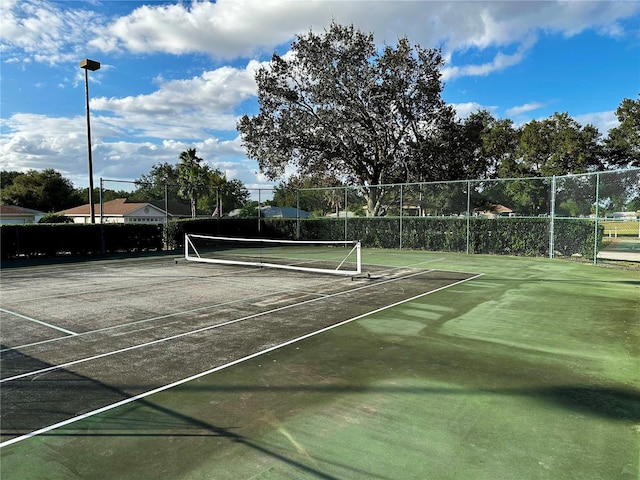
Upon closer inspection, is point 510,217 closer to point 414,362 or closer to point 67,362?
point 414,362

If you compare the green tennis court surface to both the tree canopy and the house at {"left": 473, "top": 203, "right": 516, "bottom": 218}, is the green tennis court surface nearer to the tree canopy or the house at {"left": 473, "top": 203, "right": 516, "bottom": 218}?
the house at {"left": 473, "top": 203, "right": 516, "bottom": 218}

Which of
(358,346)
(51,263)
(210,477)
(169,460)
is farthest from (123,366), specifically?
(51,263)

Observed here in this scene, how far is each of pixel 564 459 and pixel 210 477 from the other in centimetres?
237

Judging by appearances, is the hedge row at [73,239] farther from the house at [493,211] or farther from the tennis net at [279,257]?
the house at [493,211]

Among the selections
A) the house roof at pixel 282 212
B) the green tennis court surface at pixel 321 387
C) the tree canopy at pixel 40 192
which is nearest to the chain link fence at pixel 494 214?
the house roof at pixel 282 212

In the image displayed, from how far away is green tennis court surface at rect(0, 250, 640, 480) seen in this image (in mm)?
2797

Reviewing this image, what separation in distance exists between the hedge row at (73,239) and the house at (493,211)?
14.9 m

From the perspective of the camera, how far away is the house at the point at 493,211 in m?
17.2

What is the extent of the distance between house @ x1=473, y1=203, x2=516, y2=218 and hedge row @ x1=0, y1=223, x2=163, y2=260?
48.9 feet

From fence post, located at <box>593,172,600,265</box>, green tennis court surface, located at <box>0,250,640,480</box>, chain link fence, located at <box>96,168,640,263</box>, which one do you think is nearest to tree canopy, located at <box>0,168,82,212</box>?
chain link fence, located at <box>96,168,640,263</box>

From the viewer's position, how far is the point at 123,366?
179 inches

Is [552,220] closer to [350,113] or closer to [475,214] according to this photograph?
[475,214]

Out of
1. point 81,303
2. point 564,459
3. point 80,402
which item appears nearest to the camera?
point 564,459

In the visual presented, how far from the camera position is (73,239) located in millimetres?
16891
